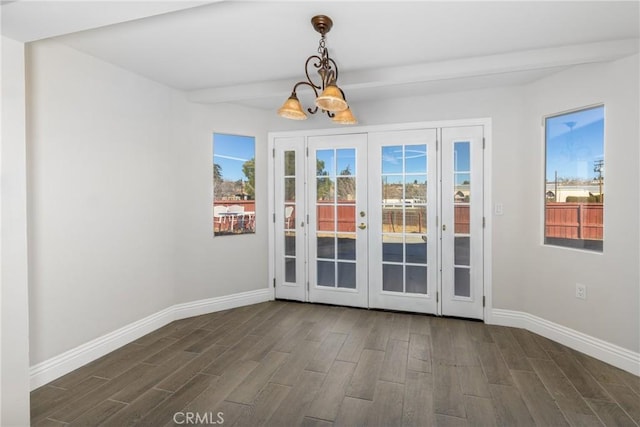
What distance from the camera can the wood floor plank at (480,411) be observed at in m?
2.09

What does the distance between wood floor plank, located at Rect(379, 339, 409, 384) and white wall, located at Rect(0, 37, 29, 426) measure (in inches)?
91.0

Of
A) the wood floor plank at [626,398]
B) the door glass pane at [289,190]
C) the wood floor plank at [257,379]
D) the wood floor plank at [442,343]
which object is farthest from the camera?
the door glass pane at [289,190]

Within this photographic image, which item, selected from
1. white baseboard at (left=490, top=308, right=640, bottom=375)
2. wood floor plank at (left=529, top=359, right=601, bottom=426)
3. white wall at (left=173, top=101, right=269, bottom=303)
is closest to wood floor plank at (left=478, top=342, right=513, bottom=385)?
wood floor plank at (left=529, top=359, right=601, bottom=426)

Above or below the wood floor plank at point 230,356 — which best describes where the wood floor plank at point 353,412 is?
below

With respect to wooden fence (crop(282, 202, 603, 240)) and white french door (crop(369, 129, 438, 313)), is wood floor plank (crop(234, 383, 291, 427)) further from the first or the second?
wooden fence (crop(282, 202, 603, 240))

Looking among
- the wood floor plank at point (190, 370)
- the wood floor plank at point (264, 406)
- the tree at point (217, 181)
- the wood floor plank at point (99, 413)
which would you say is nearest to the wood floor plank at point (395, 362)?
the wood floor plank at point (264, 406)

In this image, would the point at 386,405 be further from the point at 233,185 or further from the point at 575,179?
the point at 233,185

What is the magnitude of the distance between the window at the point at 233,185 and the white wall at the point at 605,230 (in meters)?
3.17

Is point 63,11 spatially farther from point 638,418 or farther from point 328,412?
point 638,418

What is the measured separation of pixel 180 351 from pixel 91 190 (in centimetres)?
158

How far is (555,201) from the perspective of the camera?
11.1 feet

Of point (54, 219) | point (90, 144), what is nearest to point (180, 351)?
Result: point (54, 219)

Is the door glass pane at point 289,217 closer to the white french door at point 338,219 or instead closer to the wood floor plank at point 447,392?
the white french door at point 338,219

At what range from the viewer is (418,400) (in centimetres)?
233
